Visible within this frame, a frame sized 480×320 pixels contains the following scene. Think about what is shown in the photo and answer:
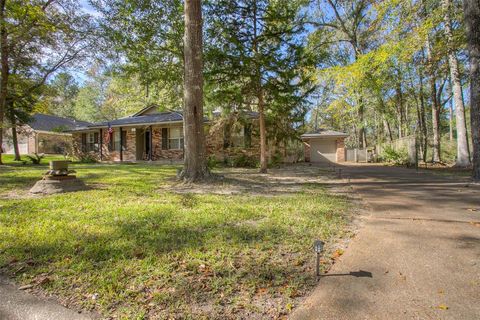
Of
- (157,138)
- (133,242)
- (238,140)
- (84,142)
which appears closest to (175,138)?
(157,138)

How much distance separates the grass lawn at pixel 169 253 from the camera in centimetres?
211

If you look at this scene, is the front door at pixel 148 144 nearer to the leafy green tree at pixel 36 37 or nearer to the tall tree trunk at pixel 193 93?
the leafy green tree at pixel 36 37

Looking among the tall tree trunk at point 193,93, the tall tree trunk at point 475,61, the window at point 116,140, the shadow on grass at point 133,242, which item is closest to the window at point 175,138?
the window at point 116,140

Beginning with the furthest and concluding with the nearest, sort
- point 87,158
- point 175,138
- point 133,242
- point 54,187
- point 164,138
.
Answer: point 87,158
point 164,138
point 175,138
point 54,187
point 133,242

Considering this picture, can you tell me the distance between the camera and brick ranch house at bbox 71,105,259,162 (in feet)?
46.0

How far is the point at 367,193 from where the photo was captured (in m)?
6.41

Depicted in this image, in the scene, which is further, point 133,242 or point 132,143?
point 132,143

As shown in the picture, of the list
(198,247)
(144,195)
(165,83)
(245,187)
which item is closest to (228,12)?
(165,83)

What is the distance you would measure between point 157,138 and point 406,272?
57.4ft

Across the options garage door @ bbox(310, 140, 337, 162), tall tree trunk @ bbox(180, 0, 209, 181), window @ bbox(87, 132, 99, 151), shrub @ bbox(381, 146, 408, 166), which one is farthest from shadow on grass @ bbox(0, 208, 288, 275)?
garage door @ bbox(310, 140, 337, 162)

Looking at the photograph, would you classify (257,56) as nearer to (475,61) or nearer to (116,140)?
(475,61)

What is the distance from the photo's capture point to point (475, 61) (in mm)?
7355

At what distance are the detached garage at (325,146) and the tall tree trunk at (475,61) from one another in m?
17.0

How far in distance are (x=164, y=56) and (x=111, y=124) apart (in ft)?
28.9
